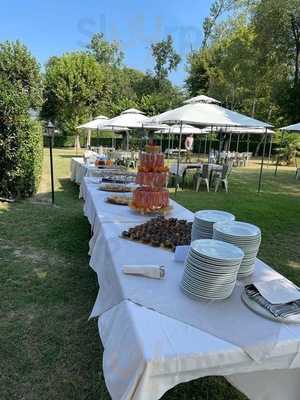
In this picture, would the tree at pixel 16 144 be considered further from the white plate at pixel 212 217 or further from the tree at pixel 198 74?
the tree at pixel 198 74

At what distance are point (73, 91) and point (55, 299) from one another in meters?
22.5

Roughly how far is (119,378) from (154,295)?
1.42ft

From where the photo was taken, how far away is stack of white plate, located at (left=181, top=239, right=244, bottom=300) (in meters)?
1.51

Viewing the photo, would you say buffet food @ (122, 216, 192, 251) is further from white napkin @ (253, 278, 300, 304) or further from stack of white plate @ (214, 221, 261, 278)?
white napkin @ (253, 278, 300, 304)

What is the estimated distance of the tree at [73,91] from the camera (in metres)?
23.0

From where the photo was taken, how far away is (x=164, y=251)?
2223 millimetres

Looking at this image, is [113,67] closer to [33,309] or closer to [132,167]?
[132,167]

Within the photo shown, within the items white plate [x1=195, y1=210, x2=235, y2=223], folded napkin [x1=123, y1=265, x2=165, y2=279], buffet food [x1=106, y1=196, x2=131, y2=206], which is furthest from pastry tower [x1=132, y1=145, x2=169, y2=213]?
folded napkin [x1=123, y1=265, x2=165, y2=279]

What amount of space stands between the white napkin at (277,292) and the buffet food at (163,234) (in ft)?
2.47

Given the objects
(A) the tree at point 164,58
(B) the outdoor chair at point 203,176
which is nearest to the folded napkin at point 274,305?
(B) the outdoor chair at point 203,176

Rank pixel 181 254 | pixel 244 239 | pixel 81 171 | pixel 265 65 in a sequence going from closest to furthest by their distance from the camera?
pixel 244 239
pixel 181 254
pixel 81 171
pixel 265 65

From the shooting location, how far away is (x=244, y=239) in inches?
69.8

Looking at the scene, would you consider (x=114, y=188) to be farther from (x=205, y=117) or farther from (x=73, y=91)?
(x=73, y=91)

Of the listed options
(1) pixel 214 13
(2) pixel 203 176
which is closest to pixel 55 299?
(2) pixel 203 176
